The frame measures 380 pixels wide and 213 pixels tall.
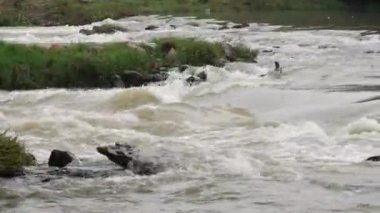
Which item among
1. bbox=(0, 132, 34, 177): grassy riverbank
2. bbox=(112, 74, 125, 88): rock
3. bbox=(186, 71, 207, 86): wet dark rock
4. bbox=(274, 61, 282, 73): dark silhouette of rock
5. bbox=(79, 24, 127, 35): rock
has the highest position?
bbox=(79, 24, 127, 35): rock

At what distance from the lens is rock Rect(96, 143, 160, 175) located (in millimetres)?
15855

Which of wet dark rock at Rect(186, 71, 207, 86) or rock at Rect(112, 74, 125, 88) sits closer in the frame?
rock at Rect(112, 74, 125, 88)

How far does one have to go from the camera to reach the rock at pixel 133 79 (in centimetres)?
2950

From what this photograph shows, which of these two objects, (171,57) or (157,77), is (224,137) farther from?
(171,57)

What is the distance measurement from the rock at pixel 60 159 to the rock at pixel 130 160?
72 cm

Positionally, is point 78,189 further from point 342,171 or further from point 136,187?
point 342,171

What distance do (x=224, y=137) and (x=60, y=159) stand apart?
516 cm

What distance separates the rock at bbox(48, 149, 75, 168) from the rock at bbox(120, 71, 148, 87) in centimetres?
1288

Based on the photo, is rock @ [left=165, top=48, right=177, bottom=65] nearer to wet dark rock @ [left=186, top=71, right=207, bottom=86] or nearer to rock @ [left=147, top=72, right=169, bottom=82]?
wet dark rock @ [left=186, top=71, right=207, bottom=86]

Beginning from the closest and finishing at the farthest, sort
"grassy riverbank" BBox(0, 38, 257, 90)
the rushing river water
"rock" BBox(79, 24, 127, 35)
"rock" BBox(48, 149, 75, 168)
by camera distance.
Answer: the rushing river water, "rock" BBox(48, 149, 75, 168), "grassy riverbank" BBox(0, 38, 257, 90), "rock" BBox(79, 24, 127, 35)

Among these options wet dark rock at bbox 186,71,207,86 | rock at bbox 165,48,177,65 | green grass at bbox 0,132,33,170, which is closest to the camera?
green grass at bbox 0,132,33,170

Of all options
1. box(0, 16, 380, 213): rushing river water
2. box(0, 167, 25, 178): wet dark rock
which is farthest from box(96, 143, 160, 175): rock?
box(0, 167, 25, 178): wet dark rock

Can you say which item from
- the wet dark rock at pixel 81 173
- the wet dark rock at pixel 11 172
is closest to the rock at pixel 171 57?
the wet dark rock at pixel 81 173

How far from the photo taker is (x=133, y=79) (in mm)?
29609
